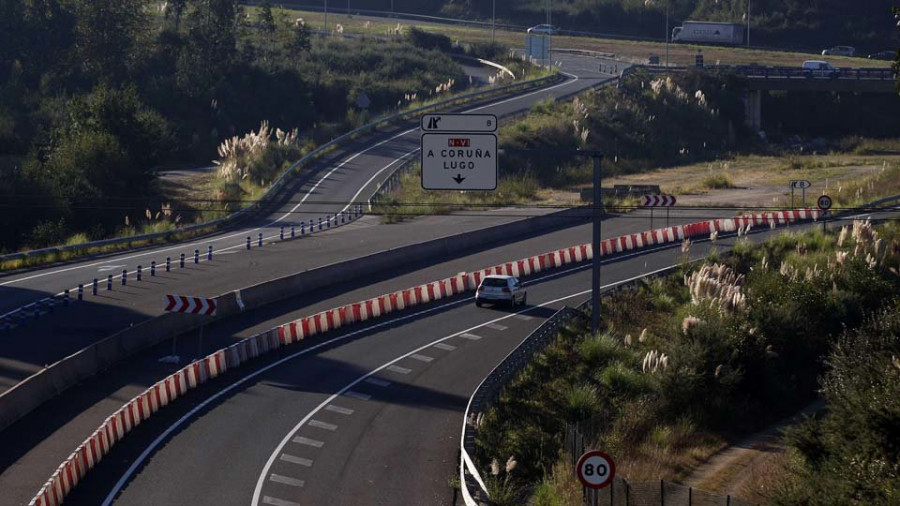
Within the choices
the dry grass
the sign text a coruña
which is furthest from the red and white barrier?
the dry grass

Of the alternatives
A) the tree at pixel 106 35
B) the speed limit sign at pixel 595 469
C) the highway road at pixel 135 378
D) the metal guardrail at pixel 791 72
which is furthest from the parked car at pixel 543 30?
the speed limit sign at pixel 595 469

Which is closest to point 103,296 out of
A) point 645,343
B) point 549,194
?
point 645,343

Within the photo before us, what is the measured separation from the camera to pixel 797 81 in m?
84.0

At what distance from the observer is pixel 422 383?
97.8 ft

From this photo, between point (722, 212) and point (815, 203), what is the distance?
17.4 feet

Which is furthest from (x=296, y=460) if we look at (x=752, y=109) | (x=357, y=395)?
(x=752, y=109)

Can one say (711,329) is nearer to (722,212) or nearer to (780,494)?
(780,494)

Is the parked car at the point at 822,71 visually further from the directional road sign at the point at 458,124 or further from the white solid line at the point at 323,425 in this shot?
the white solid line at the point at 323,425

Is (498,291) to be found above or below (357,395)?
above

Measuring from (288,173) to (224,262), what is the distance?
2136cm

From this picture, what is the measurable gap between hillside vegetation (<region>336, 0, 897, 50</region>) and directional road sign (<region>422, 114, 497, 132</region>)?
10987 cm

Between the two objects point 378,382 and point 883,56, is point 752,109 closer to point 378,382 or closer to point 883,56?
point 883,56

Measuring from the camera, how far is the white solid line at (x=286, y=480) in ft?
72.6

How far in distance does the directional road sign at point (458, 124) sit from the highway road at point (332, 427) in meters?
6.80
